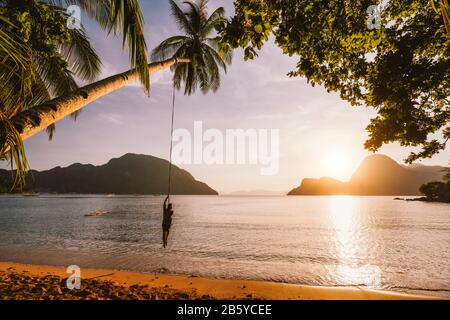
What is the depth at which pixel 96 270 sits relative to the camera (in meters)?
10.7

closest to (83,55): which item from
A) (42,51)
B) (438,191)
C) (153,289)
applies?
(42,51)

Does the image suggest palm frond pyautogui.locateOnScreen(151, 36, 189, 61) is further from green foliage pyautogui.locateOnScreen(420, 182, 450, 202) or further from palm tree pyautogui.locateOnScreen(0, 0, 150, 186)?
green foliage pyautogui.locateOnScreen(420, 182, 450, 202)

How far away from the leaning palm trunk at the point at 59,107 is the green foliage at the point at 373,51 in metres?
2.32

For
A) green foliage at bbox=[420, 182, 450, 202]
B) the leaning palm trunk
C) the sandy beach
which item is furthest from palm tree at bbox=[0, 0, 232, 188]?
green foliage at bbox=[420, 182, 450, 202]

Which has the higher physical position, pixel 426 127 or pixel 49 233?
pixel 426 127

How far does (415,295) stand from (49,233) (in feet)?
90.7

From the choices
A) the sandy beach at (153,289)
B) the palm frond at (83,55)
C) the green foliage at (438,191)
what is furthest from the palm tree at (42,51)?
the green foliage at (438,191)

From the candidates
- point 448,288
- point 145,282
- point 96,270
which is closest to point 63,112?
point 145,282

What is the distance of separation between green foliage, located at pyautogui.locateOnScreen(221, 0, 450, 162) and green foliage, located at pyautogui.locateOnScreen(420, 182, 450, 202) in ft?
283

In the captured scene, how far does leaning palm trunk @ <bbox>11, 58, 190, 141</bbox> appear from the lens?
2977mm

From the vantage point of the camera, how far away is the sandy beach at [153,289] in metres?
6.30

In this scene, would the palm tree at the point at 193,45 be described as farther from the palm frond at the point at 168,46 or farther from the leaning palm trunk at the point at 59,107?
the leaning palm trunk at the point at 59,107
